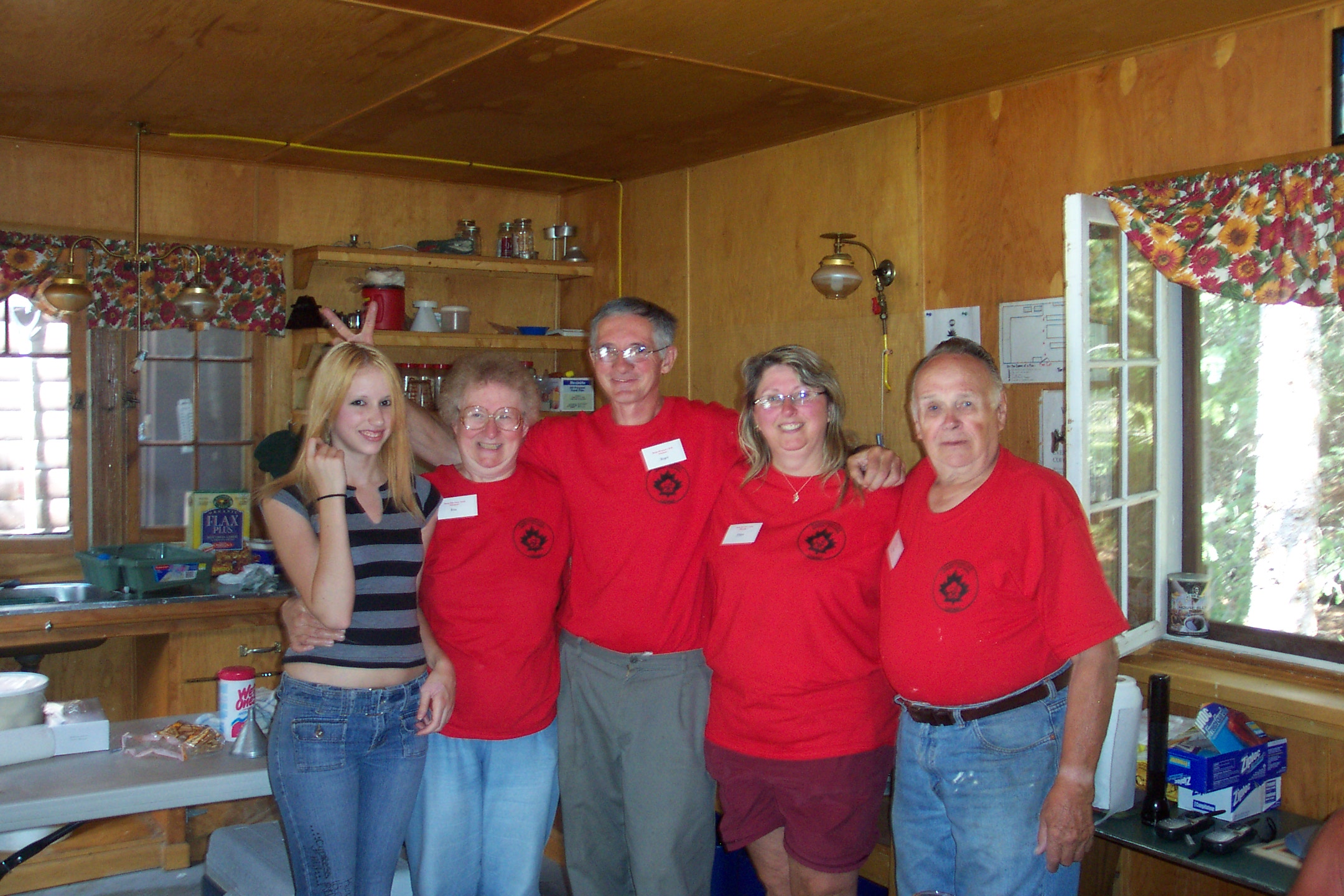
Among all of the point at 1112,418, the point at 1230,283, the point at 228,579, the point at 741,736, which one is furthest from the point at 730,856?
the point at 228,579

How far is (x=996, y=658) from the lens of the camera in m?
1.92

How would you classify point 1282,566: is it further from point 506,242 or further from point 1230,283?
point 506,242

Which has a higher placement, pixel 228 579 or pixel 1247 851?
pixel 228 579

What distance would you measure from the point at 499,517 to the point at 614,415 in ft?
1.23

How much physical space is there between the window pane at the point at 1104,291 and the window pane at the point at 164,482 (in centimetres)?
381

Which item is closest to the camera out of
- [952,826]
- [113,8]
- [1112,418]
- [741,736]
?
[952,826]

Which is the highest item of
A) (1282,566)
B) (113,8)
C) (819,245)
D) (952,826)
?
(113,8)

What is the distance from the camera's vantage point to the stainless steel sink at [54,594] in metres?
4.02

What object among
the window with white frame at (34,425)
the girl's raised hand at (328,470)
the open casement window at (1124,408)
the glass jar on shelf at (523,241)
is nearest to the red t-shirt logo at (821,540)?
the girl's raised hand at (328,470)

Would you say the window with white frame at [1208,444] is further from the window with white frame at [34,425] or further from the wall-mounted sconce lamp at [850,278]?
the window with white frame at [34,425]

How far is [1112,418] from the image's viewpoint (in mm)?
3021

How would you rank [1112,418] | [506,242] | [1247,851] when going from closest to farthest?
[1247,851] → [1112,418] → [506,242]

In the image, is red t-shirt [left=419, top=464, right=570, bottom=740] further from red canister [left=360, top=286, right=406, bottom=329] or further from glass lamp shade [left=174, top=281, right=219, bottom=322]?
red canister [left=360, top=286, right=406, bottom=329]

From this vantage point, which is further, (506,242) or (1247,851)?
(506,242)
